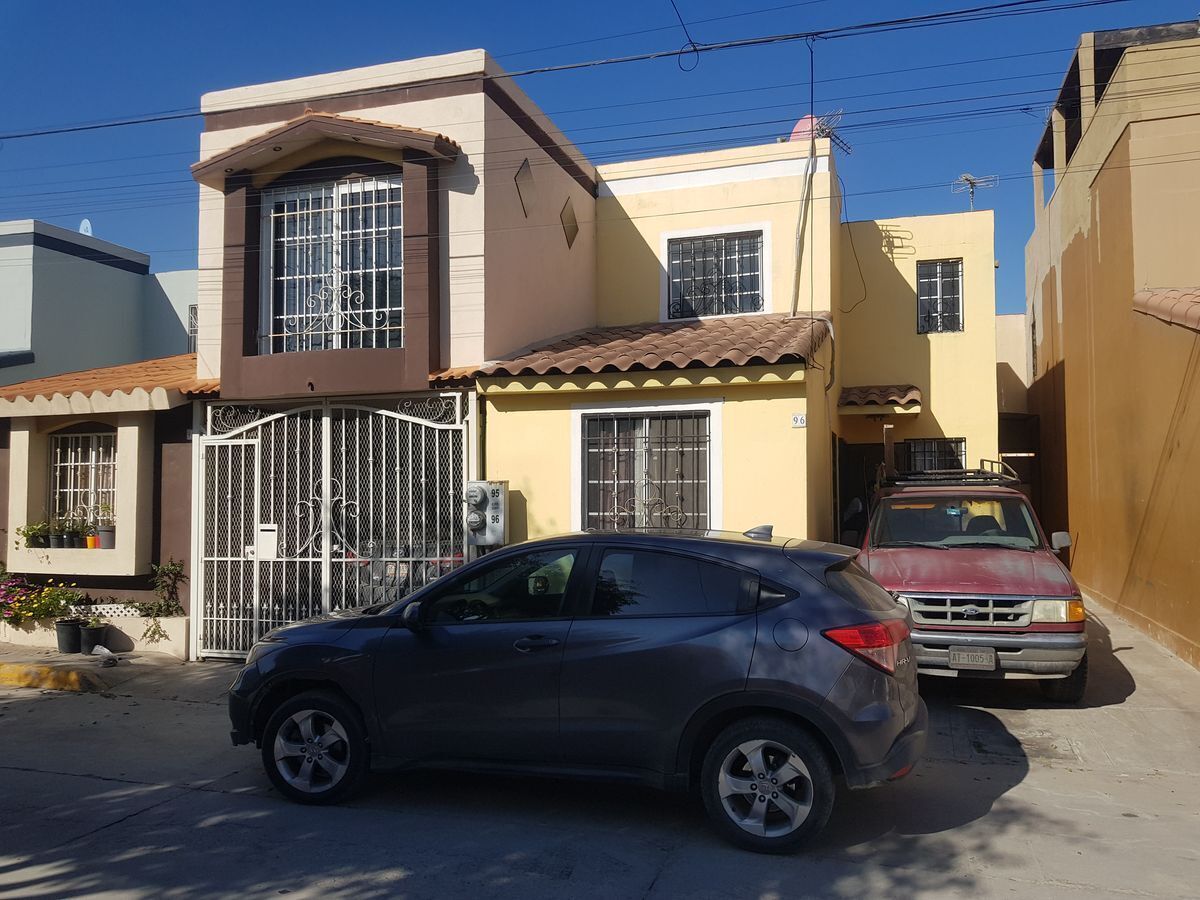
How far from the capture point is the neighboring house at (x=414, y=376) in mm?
8922

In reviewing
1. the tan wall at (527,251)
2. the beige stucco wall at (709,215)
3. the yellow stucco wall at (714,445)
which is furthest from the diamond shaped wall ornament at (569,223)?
the yellow stucco wall at (714,445)

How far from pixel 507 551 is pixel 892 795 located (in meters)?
2.76

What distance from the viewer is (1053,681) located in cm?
774

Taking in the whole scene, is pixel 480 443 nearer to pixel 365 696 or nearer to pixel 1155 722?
pixel 365 696

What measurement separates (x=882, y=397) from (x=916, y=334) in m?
1.65

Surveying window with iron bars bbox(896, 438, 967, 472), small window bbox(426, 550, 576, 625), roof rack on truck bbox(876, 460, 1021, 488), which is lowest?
small window bbox(426, 550, 576, 625)

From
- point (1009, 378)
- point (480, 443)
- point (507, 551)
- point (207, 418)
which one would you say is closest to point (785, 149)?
point (480, 443)

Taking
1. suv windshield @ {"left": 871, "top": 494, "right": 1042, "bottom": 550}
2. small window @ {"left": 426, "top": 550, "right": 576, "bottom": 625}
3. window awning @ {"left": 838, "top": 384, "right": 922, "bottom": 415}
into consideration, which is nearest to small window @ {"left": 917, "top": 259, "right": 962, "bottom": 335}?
window awning @ {"left": 838, "top": 384, "right": 922, "bottom": 415}

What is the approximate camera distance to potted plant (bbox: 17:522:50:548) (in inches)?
423

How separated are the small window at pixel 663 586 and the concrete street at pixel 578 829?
3.93 ft

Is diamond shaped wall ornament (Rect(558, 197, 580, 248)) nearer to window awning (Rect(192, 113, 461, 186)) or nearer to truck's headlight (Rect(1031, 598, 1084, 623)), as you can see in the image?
window awning (Rect(192, 113, 461, 186))

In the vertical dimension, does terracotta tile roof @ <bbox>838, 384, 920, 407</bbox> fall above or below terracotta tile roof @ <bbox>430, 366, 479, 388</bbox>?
above

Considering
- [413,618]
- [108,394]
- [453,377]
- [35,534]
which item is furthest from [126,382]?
[413,618]

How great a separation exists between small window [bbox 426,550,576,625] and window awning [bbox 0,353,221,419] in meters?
5.83
